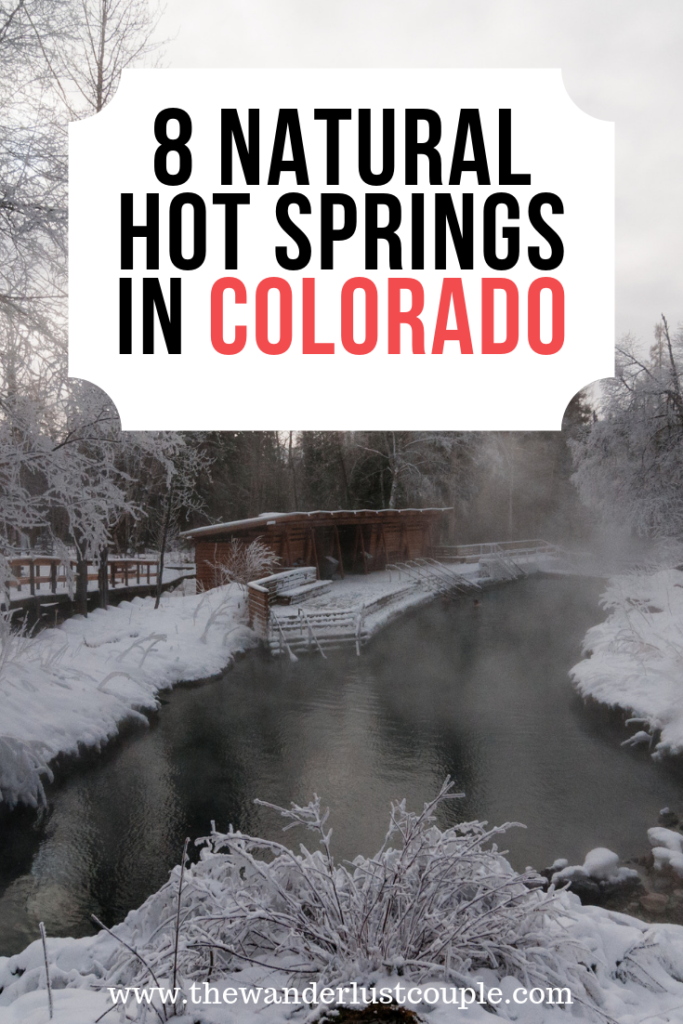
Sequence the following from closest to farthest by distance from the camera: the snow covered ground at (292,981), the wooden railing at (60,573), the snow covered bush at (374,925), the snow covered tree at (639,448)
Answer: the snow covered ground at (292,981) < the snow covered bush at (374,925) < the wooden railing at (60,573) < the snow covered tree at (639,448)

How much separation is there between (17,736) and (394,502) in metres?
2.99

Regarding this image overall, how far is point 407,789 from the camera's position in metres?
3.72

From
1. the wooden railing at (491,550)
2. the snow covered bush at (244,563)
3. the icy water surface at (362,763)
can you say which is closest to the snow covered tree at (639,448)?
the wooden railing at (491,550)

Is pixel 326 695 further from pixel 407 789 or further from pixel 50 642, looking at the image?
pixel 50 642

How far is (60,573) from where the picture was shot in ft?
A: 13.1

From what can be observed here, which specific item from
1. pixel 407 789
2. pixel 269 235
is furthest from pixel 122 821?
pixel 269 235

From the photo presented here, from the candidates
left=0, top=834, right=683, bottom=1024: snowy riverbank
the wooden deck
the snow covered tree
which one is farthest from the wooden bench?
left=0, top=834, right=683, bottom=1024: snowy riverbank

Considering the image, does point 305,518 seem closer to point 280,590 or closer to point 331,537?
point 331,537

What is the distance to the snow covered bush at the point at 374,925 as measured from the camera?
1.68 metres

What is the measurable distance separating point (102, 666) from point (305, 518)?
5.86 feet

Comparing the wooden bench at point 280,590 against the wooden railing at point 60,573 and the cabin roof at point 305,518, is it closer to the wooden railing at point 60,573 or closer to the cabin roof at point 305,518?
the cabin roof at point 305,518

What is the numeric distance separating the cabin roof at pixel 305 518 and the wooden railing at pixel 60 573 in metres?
0.40

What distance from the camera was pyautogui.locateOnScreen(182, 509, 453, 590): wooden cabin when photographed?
4.44 m

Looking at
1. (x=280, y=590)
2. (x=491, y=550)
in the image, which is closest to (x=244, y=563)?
(x=280, y=590)
